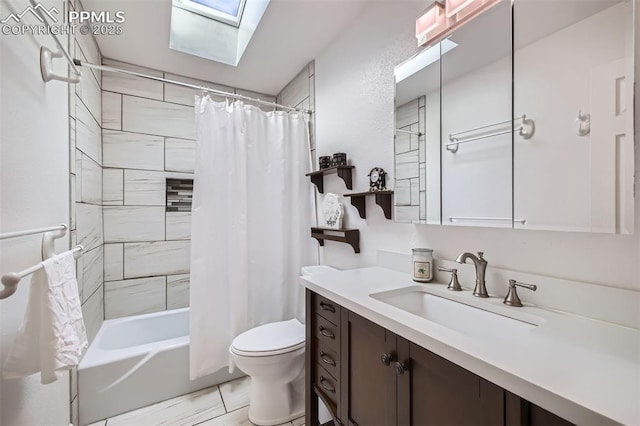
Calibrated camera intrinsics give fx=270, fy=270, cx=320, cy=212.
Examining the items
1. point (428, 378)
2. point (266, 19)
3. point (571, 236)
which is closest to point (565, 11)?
point (571, 236)

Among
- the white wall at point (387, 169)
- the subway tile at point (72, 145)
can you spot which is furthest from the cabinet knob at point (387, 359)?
the subway tile at point (72, 145)

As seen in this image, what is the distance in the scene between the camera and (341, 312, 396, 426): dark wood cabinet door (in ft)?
3.03

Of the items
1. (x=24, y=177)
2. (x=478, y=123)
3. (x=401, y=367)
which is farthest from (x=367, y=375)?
(x=24, y=177)

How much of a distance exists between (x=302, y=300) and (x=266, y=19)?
79.8 inches

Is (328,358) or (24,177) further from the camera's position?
(328,358)

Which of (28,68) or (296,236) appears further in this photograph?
(296,236)

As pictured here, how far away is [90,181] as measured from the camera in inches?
75.0

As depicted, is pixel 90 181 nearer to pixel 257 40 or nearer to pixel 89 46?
pixel 89 46

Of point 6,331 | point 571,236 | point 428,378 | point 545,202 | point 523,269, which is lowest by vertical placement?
point 428,378

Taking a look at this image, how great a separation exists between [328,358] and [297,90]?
7.48 ft

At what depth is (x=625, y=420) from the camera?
43 centimetres

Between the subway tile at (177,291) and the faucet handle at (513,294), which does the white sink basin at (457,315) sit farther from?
the subway tile at (177,291)

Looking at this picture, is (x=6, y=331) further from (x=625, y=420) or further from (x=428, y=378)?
(x=625, y=420)
